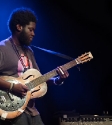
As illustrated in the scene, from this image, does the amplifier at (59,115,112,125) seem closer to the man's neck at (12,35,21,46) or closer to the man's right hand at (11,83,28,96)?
the man's right hand at (11,83,28,96)

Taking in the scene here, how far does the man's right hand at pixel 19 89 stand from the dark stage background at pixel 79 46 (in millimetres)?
1598

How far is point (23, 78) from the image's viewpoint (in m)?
3.05

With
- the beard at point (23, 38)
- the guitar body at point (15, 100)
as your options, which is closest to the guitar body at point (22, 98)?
the guitar body at point (15, 100)

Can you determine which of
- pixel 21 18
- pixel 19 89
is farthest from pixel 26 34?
pixel 19 89

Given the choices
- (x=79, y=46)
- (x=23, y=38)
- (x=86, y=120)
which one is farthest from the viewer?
(x=79, y=46)

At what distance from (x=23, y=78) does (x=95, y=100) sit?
1.97 metres

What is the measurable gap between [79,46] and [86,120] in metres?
1.39

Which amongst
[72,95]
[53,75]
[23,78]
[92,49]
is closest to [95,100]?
[72,95]

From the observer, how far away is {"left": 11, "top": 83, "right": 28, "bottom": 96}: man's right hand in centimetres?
293

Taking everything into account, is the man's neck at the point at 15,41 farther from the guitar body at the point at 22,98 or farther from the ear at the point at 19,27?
the guitar body at the point at 22,98

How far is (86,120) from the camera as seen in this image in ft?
12.1

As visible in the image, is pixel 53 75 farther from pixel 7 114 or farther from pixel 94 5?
pixel 94 5

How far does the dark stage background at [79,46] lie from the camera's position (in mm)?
4586

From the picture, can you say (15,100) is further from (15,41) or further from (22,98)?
(15,41)
